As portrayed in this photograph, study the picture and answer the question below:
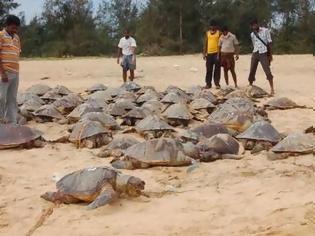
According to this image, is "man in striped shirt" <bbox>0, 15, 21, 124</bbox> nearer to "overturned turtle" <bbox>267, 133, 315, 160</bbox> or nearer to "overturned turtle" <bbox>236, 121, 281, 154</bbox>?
"overturned turtle" <bbox>236, 121, 281, 154</bbox>

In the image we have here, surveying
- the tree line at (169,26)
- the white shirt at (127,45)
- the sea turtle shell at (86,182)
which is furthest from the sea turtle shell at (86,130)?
the tree line at (169,26)

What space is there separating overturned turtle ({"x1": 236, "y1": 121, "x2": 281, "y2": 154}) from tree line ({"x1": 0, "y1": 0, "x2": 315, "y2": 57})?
24.4 m

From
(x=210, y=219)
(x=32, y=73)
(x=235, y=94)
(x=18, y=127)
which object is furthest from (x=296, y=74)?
(x=210, y=219)

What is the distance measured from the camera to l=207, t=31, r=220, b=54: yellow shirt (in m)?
13.1

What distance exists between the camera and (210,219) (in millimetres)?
4562

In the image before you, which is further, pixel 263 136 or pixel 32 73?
pixel 32 73

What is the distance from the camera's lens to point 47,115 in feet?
31.1

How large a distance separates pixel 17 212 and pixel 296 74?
14.1m

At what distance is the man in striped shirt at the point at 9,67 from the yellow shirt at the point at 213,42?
5.65m

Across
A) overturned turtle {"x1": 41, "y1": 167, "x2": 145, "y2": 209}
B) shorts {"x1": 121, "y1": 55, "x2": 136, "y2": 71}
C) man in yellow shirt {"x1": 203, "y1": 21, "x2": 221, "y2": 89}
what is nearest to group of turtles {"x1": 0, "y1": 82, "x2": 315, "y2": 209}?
overturned turtle {"x1": 41, "y1": 167, "x2": 145, "y2": 209}

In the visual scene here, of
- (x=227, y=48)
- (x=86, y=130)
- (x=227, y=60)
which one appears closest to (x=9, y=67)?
(x=86, y=130)

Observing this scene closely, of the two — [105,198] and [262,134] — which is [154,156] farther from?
[262,134]

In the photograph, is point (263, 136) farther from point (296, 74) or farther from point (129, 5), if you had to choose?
point (129, 5)

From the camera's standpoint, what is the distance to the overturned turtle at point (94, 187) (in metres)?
4.98
